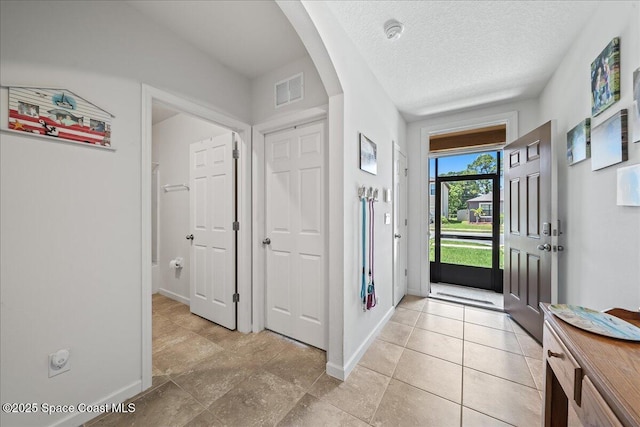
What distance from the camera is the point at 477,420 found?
1405mm

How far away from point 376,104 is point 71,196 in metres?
2.50

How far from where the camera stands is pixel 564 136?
2105 mm

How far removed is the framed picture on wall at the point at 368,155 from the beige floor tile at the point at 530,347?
6.81 ft

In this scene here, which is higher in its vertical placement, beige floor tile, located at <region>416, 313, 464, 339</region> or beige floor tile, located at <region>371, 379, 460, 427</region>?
beige floor tile, located at <region>371, 379, 460, 427</region>

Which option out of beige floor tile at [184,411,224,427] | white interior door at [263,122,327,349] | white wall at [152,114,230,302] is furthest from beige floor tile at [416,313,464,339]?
white wall at [152,114,230,302]

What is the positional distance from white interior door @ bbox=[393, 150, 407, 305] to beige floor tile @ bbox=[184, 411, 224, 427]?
2197 millimetres

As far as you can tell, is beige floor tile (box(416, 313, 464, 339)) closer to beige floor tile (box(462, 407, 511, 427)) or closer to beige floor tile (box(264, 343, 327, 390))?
beige floor tile (box(462, 407, 511, 427))

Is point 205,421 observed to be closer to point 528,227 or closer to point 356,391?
point 356,391

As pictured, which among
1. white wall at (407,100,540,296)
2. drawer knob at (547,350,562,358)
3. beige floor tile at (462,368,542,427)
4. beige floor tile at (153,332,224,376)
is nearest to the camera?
drawer knob at (547,350,562,358)

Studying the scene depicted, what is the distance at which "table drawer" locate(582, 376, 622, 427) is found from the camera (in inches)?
23.9

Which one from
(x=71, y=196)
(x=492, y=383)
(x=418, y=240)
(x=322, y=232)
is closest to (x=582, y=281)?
(x=492, y=383)

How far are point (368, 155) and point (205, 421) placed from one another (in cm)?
223

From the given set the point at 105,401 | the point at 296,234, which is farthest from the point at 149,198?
the point at 105,401

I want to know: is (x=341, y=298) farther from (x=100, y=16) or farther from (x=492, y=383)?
(x=100, y=16)
